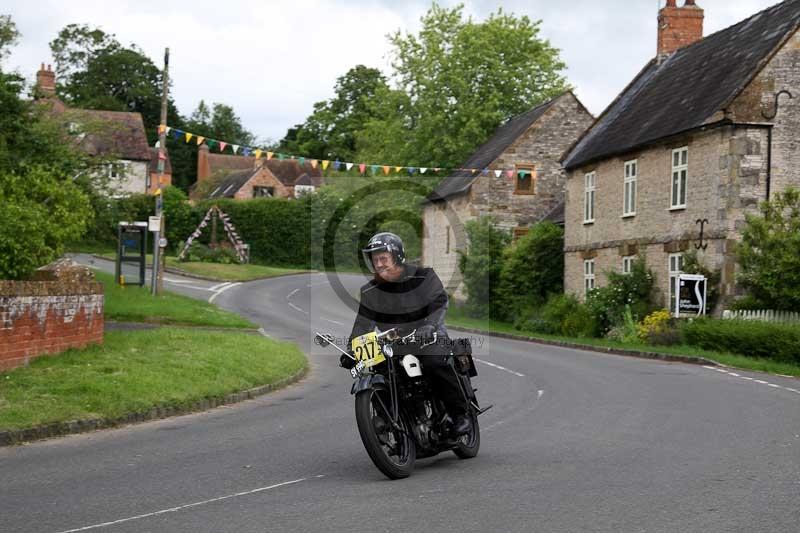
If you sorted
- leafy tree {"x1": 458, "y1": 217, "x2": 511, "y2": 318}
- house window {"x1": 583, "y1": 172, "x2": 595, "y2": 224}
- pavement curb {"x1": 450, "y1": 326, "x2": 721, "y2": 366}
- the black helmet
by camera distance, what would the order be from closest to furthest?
the black helmet, pavement curb {"x1": 450, "y1": 326, "x2": 721, "y2": 366}, house window {"x1": 583, "y1": 172, "x2": 595, "y2": 224}, leafy tree {"x1": 458, "y1": 217, "x2": 511, "y2": 318}

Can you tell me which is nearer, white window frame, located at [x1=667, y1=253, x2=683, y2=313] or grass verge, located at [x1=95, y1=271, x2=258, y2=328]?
grass verge, located at [x1=95, y1=271, x2=258, y2=328]

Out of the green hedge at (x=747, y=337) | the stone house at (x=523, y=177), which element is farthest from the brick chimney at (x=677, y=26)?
the green hedge at (x=747, y=337)

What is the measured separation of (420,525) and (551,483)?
1737mm

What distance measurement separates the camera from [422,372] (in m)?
8.88

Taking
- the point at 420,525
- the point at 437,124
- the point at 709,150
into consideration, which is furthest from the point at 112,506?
the point at 437,124

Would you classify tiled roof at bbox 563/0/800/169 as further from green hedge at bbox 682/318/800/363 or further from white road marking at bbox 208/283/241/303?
white road marking at bbox 208/283/241/303

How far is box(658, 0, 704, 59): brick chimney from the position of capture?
128ft

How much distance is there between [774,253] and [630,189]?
9.28m

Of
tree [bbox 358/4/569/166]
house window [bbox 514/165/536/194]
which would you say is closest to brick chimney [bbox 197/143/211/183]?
tree [bbox 358/4/569/166]

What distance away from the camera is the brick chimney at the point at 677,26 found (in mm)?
39031

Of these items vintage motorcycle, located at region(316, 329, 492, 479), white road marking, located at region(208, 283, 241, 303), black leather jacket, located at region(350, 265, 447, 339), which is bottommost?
white road marking, located at region(208, 283, 241, 303)

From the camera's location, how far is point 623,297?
106 ft

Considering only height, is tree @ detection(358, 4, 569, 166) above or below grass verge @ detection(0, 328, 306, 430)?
above

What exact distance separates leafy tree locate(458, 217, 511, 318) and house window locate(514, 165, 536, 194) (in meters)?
5.94
